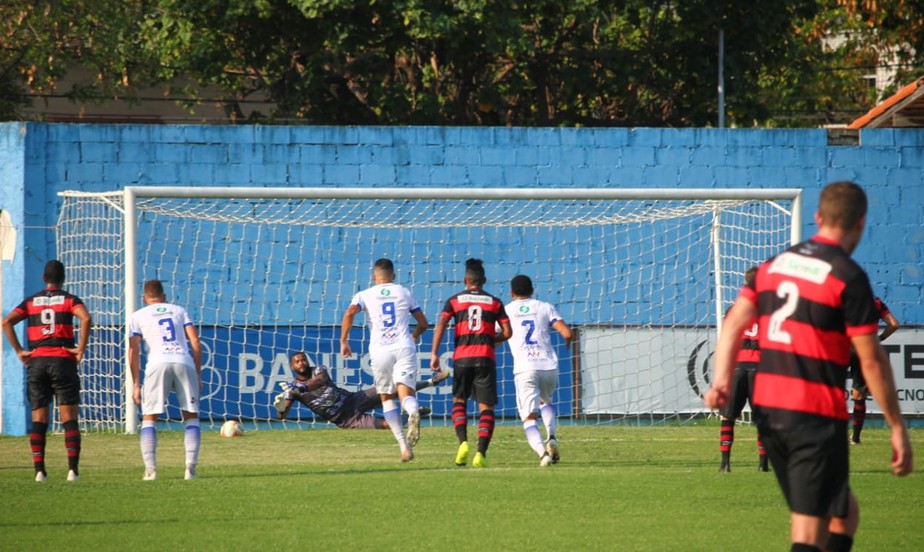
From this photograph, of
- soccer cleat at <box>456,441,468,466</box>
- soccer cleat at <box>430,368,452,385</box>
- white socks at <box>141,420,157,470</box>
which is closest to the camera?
white socks at <box>141,420,157,470</box>

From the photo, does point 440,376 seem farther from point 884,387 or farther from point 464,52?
point 884,387

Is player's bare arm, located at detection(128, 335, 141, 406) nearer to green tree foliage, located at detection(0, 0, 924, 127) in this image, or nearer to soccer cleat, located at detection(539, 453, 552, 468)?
soccer cleat, located at detection(539, 453, 552, 468)

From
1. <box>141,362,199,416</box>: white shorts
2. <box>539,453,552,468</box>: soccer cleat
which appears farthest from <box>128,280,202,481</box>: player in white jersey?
<box>539,453,552,468</box>: soccer cleat

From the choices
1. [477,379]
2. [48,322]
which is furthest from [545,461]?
[48,322]

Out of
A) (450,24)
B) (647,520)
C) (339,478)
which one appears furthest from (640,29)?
(647,520)

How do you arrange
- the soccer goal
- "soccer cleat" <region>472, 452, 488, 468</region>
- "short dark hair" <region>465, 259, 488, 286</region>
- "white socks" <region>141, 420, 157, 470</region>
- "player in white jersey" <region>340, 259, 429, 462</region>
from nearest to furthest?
1. "white socks" <region>141, 420, 157, 470</region>
2. "soccer cleat" <region>472, 452, 488, 468</region>
3. "short dark hair" <region>465, 259, 488, 286</region>
4. "player in white jersey" <region>340, 259, 429, 462</region>
5. the soccer goal

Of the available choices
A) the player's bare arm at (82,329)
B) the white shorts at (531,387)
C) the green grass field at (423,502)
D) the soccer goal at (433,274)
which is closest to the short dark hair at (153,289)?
the player's bare arm at (82,329)

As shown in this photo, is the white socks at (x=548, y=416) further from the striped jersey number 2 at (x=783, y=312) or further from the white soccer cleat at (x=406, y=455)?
the striped jersey number 2 at (x=783, y=312)

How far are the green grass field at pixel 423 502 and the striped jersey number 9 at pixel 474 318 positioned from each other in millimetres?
1332

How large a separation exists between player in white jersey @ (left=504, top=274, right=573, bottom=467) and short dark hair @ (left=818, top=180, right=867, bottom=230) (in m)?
6.94

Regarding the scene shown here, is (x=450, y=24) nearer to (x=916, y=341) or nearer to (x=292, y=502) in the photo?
(x=916, y=341)

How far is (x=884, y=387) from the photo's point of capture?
5.53 m

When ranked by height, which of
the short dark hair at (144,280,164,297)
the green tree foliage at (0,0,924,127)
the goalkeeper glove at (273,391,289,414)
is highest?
the green tree foliage at (0,0,924,127)

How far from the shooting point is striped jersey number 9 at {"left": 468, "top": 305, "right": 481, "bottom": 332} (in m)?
12.6
